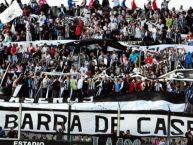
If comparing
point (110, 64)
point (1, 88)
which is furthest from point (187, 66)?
point (1, 88)

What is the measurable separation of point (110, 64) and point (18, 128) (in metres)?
9.04

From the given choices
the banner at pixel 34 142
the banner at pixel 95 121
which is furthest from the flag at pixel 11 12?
the banner at pixel 34 142

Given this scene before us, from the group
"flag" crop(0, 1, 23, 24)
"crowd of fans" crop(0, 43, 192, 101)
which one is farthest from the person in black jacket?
"flag" crop(0, 1, 23, 24)

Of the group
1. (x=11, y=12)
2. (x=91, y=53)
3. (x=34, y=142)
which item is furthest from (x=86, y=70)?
(x=34, y=142)

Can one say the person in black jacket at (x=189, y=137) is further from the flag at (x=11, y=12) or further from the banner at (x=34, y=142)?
the flag at (x=11, y=12)

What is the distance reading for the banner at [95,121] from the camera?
102 feet

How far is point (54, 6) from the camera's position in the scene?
4500cm

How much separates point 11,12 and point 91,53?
4.75m

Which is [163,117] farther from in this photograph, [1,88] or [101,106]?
[1,88]

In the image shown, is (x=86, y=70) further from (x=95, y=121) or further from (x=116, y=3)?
(x=116, y=3)

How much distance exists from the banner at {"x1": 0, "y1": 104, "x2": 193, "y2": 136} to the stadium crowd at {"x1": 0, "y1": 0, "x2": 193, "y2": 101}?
3509mm

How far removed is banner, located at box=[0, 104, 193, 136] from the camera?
31.0m

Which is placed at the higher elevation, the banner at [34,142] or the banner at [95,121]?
the banner at [95,121]

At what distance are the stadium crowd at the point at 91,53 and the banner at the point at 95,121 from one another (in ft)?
11.5
